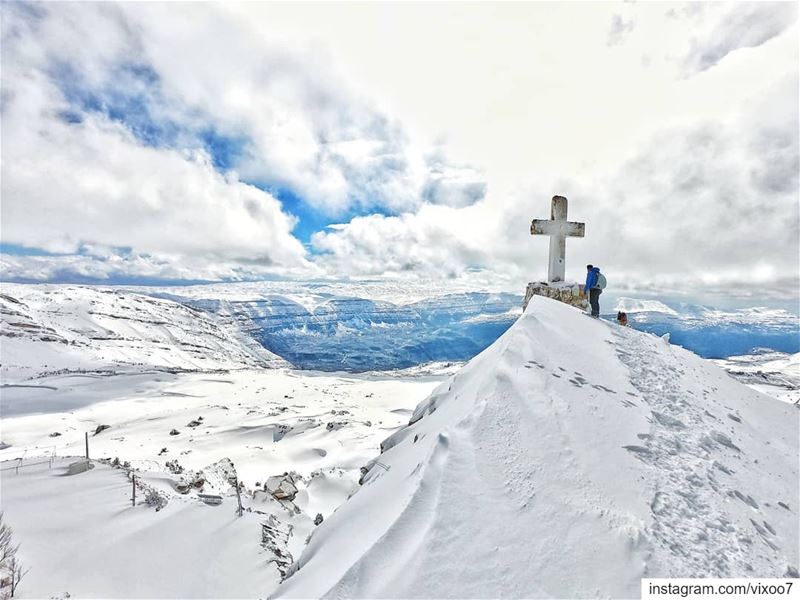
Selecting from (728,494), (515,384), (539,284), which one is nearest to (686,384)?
(728,494)

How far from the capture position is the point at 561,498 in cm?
Result: 404

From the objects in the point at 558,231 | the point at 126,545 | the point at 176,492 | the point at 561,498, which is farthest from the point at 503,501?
the point at 176,492

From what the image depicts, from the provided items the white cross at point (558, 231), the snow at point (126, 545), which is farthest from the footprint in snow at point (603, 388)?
the snow at point (126, 545)

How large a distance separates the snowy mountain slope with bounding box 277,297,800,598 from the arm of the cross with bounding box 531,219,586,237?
7261mm

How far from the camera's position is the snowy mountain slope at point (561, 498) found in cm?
339

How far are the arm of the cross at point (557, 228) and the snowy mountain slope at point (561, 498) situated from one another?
726cm

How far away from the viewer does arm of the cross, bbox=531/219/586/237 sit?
1326cm

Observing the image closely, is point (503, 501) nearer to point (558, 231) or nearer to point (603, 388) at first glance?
point (603, 388)

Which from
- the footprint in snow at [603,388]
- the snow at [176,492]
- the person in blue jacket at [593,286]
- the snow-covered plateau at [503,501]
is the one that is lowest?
the snow at [176,492]

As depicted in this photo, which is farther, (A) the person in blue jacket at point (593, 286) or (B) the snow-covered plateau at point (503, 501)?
(A) the person in blue jacket at point (593, 286)

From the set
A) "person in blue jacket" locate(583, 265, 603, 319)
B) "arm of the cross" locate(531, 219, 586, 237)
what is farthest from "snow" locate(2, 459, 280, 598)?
"arm of the cross" locate(531, 219, 586, 237)

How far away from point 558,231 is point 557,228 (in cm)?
12

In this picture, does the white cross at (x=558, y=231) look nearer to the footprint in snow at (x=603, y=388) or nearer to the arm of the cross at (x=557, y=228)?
the arm of the cross at (x=557, y=228)

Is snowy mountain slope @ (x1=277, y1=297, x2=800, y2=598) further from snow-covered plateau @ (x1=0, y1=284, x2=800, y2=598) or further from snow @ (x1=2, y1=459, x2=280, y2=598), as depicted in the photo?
snow @ (x1=2, y1=459, x2=280, y2=598)
